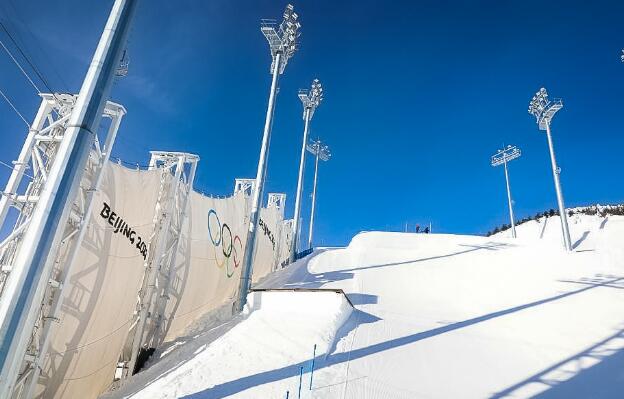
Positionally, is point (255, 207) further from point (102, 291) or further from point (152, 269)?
point (102, 291)

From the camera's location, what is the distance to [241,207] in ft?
70.9

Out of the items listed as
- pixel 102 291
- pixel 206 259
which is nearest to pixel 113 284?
pixel 102 291

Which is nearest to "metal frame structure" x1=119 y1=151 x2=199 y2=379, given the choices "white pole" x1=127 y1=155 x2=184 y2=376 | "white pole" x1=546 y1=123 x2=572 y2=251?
"white pole" x1=127 y1=155 x2=184 y2=376

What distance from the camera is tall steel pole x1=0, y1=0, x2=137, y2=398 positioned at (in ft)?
15.0

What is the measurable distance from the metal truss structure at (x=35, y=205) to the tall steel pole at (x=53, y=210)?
2.62 metres

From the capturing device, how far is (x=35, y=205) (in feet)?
25.9

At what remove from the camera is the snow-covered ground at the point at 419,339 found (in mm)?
8359

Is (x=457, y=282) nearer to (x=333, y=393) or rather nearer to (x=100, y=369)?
(x=333, y=393)

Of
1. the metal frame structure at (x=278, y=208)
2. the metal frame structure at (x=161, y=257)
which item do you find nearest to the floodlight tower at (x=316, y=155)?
the metal frame structure at (x=278, y=208)

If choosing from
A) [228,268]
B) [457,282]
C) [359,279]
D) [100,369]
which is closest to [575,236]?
[457,282]

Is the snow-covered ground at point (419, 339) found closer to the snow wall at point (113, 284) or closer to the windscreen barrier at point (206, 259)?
the snow wall at point (113, 284)

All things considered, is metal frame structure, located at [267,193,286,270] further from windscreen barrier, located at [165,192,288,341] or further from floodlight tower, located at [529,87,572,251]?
floodlight tower, located at [529,87,572,251]

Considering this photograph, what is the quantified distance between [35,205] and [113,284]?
318 centimetres

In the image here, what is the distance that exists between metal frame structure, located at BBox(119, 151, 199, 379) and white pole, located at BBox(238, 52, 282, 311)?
2399 millimetres
